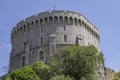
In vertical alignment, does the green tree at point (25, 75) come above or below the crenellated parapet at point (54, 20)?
below

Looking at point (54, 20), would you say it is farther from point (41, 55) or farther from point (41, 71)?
point (41, 71)

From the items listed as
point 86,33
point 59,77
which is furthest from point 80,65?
point 86,33

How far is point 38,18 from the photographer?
60.9 m

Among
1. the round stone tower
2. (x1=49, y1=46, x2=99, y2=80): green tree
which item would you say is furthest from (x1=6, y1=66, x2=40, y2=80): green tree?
the round stone tower

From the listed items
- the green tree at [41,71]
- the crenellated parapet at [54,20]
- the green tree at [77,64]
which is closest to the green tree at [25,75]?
the green tree at [41,71]

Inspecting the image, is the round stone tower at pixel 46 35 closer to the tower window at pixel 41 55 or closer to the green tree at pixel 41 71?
the tower window at pixel 41 55

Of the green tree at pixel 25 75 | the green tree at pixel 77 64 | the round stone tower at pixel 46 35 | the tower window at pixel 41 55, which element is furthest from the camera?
the round stone tower at pixel 46 35

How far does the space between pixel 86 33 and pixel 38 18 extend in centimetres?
824

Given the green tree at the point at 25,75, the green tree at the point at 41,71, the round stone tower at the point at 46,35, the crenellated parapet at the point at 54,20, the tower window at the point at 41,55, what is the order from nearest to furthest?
the green tree at the point at 41,71 < the green tree at the point at 25,75 < the tower window at the point at 41,55 < the round stone tower at the point at 46,35 < the crenellated parapet at the point at 54,20

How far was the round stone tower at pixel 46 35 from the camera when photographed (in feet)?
192

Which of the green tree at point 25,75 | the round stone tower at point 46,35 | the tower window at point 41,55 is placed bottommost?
the green tree at point 25,75

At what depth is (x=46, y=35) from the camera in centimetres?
5906

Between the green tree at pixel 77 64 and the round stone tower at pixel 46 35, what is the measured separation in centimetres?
1158

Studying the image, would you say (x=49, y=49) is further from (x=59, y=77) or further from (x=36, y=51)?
(x=59, y=77)
